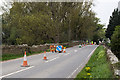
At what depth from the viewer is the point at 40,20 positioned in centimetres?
3725

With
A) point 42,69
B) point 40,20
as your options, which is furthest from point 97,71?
point 40,20

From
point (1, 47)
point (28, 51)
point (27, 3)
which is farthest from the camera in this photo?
point (27, 3)

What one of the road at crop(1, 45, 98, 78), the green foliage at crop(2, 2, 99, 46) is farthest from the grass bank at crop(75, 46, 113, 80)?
the green foliage at crop(2, 2, 99, 46)

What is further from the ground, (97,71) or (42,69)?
(97,71)

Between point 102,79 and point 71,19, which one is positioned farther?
point 71,19

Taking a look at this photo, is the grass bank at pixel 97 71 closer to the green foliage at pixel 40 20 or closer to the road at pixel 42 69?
the road at pixel 42 69

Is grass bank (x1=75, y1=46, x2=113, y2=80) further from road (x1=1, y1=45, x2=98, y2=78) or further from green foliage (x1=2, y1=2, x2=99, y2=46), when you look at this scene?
green foliage (x1=2, y1=2, x2=99, y2=46)

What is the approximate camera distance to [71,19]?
4988 cm

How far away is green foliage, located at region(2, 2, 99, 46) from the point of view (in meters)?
38.0

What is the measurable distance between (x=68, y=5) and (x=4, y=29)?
16.3 meters

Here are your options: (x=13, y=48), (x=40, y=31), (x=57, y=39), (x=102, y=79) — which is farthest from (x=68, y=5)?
(x=102, y=79)

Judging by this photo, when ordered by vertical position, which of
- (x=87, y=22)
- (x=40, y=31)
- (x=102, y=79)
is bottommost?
(x=102, y=79)

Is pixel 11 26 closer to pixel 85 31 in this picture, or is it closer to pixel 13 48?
pixel 85 31

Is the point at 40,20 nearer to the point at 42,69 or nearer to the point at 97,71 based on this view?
the point at 42,69
